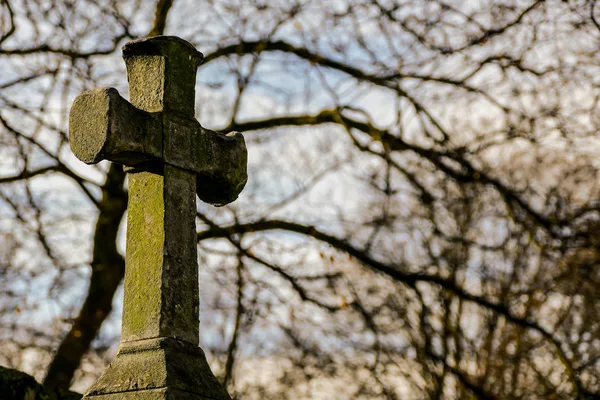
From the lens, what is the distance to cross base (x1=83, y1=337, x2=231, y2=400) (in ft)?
12.7

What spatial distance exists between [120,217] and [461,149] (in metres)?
3.66

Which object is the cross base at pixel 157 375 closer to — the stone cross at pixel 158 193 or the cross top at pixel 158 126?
the stone cross at pixel 158 193

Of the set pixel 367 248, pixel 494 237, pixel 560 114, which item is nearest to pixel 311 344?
pixel 367 248

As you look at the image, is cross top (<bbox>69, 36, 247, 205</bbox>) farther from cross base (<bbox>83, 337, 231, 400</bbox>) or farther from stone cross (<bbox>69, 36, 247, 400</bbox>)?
cross base (<bbox>83, 337, 231, 400</bbox>)

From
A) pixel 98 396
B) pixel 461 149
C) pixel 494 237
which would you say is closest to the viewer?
pixel 98 396

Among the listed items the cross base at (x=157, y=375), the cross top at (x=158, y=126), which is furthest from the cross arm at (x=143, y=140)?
the cross base at (x=157, y=375)

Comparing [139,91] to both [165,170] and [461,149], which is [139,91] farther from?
[461,149]

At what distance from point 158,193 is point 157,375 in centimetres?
84

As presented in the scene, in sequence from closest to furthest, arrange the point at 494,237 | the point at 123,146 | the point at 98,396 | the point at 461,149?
1. the point at 98,396
2. the point at 123,146
3. the point at 461,149
4. the point at 494,237

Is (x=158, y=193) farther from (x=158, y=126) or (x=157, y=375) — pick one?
(x=157, y=375)

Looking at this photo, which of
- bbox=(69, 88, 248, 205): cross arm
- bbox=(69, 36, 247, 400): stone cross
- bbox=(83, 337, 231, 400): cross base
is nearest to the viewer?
bbox=(83, 337, 231, 400): cross base

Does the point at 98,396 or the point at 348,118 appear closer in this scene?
the point at 98,396

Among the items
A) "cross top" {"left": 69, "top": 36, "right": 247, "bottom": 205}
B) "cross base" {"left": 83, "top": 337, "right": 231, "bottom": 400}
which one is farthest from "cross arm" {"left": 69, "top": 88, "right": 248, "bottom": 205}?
"cross base" {"left": 83, "top": 337, "right": 231, "bottom": 400}

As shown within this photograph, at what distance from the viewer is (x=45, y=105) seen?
31.0ft
